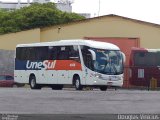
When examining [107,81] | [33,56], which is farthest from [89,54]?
[33,56]

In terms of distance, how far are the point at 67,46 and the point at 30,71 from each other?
4671 mm

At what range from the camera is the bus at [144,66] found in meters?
51.0

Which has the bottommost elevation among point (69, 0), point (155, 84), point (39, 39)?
point (155, 84)

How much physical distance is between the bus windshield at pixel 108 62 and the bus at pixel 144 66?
12.3 metres

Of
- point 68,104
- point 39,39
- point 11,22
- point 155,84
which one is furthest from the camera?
point 11,22

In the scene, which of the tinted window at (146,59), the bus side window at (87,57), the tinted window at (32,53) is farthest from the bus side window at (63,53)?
the tinted window at (146,59)

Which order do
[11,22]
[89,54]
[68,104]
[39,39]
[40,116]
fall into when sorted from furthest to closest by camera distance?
[11,22] → [39,39] → [89,54] → [68,104] → [40,116]

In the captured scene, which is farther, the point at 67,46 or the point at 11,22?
the point at 11,22

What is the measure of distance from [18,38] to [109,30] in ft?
28.0

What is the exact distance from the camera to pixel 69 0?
17925 cm

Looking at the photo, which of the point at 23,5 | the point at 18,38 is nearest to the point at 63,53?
the point at 18,38

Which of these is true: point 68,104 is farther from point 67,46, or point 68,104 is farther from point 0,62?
point 0,62

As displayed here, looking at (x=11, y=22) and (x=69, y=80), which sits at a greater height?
(x=11, y=22)

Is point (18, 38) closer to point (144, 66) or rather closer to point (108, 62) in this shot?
point (144, 66)
